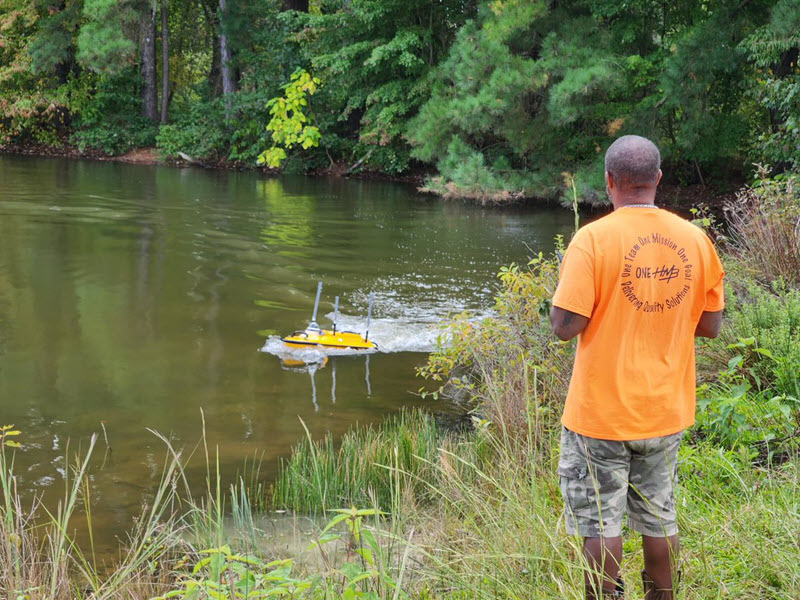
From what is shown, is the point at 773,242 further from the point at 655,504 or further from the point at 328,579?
the point at 328,579

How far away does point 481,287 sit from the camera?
46.3ft

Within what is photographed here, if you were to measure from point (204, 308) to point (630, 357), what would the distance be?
9541 mm

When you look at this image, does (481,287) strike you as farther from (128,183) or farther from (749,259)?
(128,183)

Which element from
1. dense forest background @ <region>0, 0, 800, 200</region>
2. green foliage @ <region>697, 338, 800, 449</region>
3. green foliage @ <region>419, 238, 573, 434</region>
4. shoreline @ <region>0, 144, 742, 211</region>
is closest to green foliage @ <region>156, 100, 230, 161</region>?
dense forest background @ <region>0, 0, 800, 200</region>

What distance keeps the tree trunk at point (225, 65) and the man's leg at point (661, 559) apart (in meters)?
30.5

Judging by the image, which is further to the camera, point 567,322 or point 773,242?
point 773,242

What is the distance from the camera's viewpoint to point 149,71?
35344 millimetres

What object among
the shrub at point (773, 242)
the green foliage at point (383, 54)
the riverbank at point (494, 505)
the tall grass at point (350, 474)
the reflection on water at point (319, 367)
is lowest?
the reflection on water at point (319, 367)

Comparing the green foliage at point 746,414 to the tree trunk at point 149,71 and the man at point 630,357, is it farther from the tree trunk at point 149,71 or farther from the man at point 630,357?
the tree trunk at point 149,71

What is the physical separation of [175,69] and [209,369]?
36277mm

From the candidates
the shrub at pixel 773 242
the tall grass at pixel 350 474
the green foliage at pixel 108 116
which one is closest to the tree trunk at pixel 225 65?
the green foliage at pixel 108 116

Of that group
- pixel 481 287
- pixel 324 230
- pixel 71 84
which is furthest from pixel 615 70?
pixel 71 84

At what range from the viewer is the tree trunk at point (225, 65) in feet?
106

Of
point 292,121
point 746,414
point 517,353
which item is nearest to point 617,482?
point 746,414
